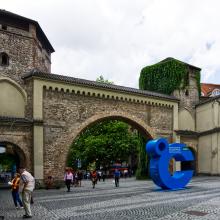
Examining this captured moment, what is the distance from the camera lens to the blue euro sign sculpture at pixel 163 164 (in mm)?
21828

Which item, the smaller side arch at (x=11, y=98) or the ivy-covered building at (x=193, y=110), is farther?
the ivy-covered building at (x=193, y=110)

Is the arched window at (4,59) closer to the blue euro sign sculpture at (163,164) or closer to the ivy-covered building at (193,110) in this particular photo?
the blue euro sign sculpture at (163,164)

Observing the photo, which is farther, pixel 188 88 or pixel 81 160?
pixel 81 160

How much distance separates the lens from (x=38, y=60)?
97.9 ft

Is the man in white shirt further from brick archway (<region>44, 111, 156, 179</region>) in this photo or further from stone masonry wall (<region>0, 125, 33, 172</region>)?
brick archway (<region>44, 111, 156, 179</region>)

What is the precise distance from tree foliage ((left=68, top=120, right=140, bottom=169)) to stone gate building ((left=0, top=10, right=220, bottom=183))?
604 inches

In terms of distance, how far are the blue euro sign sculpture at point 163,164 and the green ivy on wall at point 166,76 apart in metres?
13.6

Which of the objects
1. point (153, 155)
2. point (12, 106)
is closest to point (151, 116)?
point (153, 155)

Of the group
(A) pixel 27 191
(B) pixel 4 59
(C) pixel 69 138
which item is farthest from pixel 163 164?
(B) pixel 4 59

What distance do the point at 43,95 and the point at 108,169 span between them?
98.8 ft

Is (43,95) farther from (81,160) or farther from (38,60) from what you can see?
(81,160)

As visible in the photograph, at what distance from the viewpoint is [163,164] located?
21938 mm

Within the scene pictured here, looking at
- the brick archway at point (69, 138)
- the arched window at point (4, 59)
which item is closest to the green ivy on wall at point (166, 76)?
the brick archway at point (69, 138)

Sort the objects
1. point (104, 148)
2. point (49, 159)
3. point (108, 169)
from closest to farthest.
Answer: point (49, 159), point (104, 148), point (108, 169)
